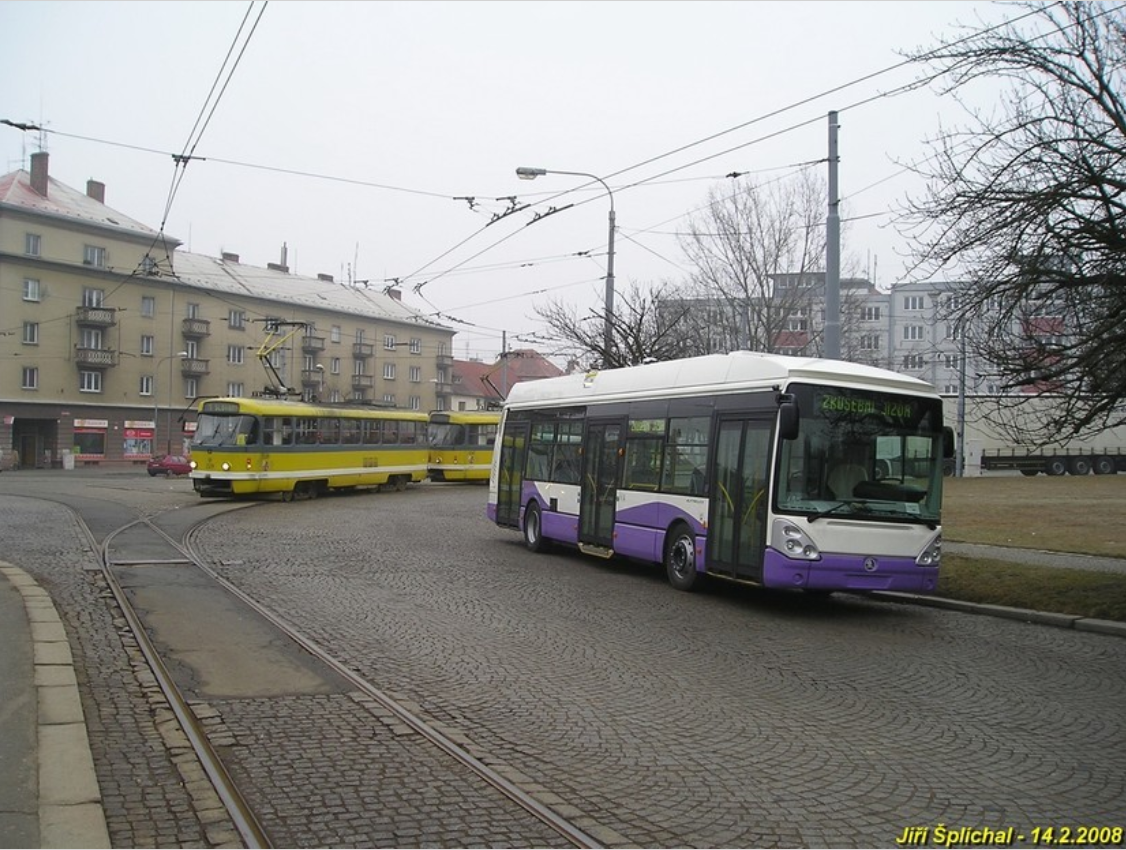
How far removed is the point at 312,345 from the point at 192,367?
28.1 ft

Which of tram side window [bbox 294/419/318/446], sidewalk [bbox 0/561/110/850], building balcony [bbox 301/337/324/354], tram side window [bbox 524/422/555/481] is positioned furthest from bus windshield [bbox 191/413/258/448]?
building balcony [bbox 301/337/324/354]

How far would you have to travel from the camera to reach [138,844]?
14.9 ft

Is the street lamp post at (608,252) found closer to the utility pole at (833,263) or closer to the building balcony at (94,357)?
the utility pole at (833,263)

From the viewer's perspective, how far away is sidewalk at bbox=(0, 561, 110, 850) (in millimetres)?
4547

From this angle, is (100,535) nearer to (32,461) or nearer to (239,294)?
(32,461)

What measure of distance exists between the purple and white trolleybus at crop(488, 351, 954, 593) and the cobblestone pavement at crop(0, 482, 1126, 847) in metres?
0.64

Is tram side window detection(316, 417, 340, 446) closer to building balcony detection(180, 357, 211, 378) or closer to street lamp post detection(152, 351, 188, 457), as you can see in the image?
street lamp post detection(152, 351, 188, 457)

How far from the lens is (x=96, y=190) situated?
2758 inches

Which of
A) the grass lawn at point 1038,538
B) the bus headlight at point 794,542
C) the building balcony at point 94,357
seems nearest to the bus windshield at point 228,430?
the grass lawn at point 1038,538

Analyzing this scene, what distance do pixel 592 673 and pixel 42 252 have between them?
62.4m

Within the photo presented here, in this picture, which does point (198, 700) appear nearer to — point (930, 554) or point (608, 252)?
point (930, 554)

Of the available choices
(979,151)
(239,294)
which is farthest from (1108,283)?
(239,294)

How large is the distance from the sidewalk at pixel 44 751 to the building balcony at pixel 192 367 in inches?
2558

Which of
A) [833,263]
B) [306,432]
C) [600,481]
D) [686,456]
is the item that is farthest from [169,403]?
[686,456]
